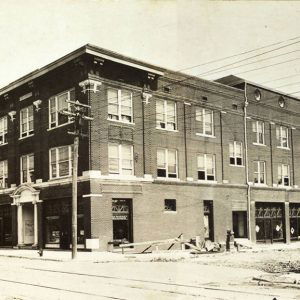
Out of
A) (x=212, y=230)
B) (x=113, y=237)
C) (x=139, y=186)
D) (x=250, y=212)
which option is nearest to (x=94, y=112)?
(x=139, y=186)

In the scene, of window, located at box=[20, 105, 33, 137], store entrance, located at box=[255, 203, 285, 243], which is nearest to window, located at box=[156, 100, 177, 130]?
window, located at box=[20, 105, 33, 137]

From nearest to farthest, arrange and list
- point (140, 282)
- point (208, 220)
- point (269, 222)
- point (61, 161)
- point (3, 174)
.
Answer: point (140, 282) → point (61, 161) → point (208, 220) → point (3, 174) → point (269, 222)

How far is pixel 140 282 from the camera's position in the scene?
46.5 feet

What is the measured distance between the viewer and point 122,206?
1090 inches

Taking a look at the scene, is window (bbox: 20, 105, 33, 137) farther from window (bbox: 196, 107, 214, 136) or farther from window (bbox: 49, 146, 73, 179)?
window (bbox: 196, 107, 214, 136)

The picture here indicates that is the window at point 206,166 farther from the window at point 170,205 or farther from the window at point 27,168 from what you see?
the window at point 27,168

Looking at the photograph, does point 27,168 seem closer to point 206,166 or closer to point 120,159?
point 120,159

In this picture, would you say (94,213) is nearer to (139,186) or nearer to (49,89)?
(139,186)

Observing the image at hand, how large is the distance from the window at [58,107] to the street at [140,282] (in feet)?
35.8

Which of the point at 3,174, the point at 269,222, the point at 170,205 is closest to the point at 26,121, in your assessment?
the point at 3,174

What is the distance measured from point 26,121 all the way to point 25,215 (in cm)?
619

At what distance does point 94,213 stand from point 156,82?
31.1 ft

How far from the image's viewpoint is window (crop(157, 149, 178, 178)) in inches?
1195

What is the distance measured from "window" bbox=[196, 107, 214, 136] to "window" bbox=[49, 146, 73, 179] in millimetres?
9301
